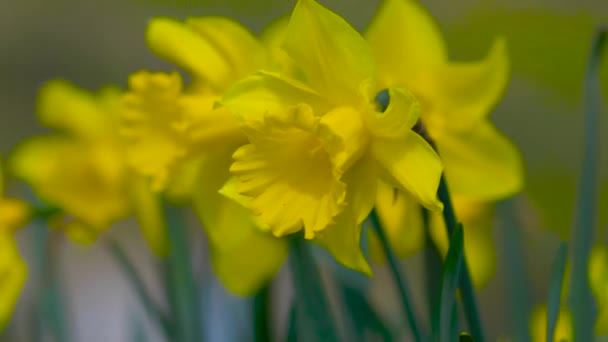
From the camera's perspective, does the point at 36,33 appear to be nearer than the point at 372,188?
No

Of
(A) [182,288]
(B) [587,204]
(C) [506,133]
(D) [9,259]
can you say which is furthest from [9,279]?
(C) [506,133]

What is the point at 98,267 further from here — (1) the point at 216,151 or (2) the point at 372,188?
(2) the point at 372,188

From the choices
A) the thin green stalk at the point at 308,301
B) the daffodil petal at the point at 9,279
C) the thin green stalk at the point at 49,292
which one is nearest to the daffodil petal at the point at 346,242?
the thin green stalk at the point at 308,301

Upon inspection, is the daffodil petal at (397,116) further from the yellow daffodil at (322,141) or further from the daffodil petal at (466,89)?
the daffodil petal at (466,89)

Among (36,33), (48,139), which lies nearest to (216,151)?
(48,139)

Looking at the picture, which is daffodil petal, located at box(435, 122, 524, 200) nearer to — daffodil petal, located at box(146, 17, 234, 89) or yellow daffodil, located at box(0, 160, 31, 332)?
daffodil petal, located at box(146, 17, 234, 89)

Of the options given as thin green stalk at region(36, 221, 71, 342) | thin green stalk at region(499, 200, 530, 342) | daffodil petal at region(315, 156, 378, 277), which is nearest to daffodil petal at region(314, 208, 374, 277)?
daffodil petal at region(315, 156, 378, 277)

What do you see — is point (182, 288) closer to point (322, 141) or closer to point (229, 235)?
point (229, 235)
